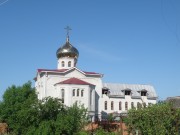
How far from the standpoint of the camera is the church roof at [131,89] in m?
64.8

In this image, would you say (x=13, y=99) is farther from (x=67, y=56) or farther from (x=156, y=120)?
(x=156, y=120)

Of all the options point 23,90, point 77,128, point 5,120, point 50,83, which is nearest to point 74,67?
point 50,83

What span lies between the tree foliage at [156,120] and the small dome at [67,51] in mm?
30969

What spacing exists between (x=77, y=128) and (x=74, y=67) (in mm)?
28540

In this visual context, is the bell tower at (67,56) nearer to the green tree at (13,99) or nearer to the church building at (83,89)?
the church building at (83,89)

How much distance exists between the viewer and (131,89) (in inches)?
2601

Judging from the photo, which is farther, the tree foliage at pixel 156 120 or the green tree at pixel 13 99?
the green tree at pixel 13 99

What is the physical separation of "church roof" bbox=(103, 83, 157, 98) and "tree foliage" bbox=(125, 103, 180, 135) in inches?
1459

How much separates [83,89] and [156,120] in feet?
91.9

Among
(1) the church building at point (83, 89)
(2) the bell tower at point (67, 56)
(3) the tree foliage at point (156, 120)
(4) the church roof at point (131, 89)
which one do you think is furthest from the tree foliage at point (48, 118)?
(4) the church roof at point (131, 89)

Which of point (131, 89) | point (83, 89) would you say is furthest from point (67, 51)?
point (131, 89)

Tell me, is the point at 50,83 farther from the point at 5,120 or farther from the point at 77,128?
the point at 77,128

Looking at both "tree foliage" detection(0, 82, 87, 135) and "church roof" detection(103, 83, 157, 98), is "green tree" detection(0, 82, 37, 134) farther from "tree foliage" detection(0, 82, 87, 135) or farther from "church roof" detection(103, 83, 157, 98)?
"tree foliage" detection(0, 82, 87, 135)

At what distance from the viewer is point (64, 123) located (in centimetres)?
2544
